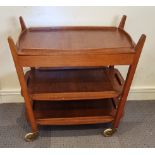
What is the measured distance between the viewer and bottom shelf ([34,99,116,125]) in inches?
51.4

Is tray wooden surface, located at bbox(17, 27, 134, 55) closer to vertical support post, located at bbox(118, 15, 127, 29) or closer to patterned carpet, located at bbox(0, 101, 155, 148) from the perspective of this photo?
vertical support post, located at bbox(118, 15, 127, 29)

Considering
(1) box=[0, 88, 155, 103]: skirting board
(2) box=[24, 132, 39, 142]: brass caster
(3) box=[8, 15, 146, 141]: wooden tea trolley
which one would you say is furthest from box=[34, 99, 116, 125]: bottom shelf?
(1) box=[0, 88, 155, 103]: skirting board

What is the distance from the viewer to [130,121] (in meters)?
1.53

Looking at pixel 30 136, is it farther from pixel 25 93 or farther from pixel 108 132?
pixel 108 132

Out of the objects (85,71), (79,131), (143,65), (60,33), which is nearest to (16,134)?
(79,131)

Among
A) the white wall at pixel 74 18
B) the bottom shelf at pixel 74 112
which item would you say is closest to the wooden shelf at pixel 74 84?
the bottom shelf at pixel 74 112

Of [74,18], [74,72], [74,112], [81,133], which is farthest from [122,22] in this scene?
[81,133]

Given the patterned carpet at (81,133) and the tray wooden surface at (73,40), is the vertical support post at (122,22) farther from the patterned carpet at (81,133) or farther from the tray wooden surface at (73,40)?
the patterned carpet at (81,133)

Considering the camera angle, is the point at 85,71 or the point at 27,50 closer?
the point at 27,50

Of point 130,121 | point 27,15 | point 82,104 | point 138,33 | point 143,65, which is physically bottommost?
point 130,121

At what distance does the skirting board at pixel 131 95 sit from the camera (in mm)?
1617

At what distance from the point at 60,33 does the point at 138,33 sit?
513mm

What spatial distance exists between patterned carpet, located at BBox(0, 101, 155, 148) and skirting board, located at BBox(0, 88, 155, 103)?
3.1 inches

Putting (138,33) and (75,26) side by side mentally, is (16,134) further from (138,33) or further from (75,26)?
(138,33)
